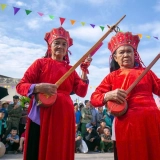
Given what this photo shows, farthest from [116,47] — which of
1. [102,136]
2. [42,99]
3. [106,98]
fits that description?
[102,136]

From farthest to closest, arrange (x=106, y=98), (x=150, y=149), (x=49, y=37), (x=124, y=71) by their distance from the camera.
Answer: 1. (x=49, y=37)
2. (x=124, y=71)
3. (x=106, y=98)
4. (x=150, y=149)

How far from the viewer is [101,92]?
9.30 ft

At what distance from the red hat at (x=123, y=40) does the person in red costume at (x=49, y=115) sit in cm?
63

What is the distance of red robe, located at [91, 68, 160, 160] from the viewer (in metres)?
2.44

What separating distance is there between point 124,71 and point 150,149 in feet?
2.91

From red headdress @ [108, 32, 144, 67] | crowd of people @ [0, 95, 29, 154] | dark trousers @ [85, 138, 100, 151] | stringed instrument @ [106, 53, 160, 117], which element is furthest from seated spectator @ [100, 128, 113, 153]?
stringed instrument @ [106, 53, 160, 117]

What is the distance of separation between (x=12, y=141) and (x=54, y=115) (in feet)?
16.2

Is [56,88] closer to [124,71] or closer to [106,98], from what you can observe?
[106,98]

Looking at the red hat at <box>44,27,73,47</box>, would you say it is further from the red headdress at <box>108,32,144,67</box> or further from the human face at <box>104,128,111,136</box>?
→ the human face at <box>104,128,111,136</box>

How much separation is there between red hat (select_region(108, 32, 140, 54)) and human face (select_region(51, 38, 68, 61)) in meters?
0.60

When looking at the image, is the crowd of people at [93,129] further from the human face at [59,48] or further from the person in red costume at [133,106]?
the person in red costume at [133,106]

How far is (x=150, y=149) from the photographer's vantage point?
2455 mm

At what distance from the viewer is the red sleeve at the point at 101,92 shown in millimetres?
2695

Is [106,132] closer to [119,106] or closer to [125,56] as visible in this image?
[125,56]
